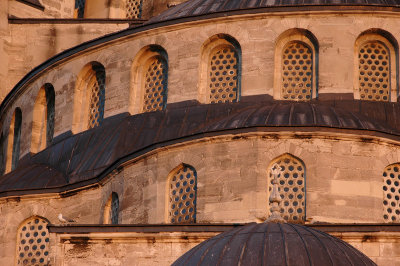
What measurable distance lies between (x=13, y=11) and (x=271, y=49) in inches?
540

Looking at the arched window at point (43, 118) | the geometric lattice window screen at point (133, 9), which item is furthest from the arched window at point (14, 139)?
the geometric lattice window screen at point (133, 9)

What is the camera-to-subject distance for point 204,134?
40719mm

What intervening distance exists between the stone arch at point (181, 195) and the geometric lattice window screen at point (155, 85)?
436cm

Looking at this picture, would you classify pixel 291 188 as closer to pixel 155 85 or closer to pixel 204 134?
pixel 204 134

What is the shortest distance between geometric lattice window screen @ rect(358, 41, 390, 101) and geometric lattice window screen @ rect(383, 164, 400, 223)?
390 centimetres

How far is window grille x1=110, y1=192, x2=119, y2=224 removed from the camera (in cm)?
4228

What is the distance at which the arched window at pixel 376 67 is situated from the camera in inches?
1736

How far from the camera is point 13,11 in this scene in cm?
5578

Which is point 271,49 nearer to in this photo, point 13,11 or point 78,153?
point 78,153

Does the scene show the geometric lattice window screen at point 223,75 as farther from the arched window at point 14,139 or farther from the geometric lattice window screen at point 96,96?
the arched window at point 14,139

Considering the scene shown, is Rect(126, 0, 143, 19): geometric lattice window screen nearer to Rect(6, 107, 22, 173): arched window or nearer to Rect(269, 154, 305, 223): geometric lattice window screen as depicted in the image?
Rect(6, 107, 22, 173): arched window

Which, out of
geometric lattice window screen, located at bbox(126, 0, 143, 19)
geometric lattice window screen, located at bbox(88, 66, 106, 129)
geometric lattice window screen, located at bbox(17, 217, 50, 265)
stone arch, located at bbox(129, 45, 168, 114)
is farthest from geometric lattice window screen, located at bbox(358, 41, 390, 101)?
geometric lattice window screen, located at bbox(126, 0, 143, 19)

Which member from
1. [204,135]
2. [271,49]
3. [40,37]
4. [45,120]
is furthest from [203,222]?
[40,37]

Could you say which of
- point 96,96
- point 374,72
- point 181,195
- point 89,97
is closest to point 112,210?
point 181,195
